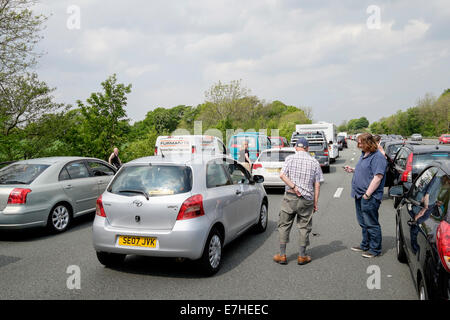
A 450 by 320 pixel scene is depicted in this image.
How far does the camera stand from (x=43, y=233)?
24.5ft

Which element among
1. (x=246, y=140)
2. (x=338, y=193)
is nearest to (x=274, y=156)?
(x=338, y=193)

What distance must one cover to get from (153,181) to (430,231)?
3.30 meters

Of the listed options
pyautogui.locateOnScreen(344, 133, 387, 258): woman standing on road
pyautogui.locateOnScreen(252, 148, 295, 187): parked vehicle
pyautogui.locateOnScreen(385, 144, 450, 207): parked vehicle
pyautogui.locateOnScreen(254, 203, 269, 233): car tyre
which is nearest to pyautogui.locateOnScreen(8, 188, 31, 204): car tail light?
pyautogui.locateOnScreen(254, 203, 269, 233): car tyre

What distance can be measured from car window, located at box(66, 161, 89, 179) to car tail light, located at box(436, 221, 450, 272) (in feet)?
23.6

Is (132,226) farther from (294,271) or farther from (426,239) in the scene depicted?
(426,239)

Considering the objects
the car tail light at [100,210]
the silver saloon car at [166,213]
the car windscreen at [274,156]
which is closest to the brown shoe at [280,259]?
the silver saloon car at [166,213]

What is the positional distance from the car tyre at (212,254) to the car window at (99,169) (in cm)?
481

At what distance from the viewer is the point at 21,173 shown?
742 centimetres

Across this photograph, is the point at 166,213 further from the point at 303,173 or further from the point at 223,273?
the point at 303,173

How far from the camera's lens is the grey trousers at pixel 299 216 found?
17.3ft

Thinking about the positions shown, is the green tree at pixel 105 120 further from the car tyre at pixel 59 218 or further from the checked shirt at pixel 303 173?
the checked shirt at pixel 303 173
